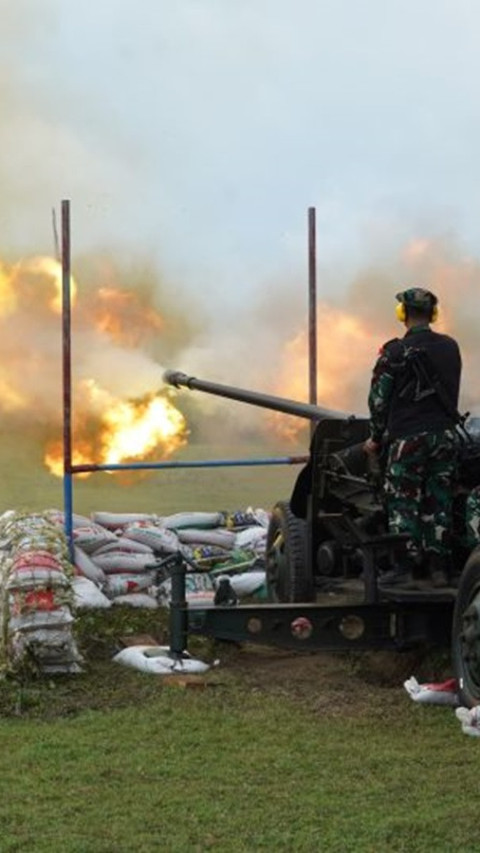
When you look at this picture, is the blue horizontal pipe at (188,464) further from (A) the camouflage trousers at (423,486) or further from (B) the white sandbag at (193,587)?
(A) the camouflage trousers at (423,486)

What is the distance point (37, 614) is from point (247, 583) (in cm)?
334

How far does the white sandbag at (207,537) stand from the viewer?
11.3m

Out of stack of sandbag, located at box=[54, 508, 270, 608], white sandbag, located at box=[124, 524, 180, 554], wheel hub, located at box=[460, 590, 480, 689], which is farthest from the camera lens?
white sandbag, located at box=[124, 524, 180, 554]

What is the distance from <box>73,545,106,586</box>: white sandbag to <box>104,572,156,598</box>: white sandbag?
0.07 meters

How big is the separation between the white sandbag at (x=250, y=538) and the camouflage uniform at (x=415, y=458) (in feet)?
15.5

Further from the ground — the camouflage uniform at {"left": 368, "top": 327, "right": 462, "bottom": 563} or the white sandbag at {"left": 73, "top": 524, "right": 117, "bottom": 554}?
the camouflage uniform at {"left": 368, "top": 327, "right": 462, "bottom": 563}

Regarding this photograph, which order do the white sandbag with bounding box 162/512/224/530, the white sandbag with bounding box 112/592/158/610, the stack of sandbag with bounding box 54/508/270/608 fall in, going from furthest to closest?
1. the white sandbag with bounding box 162/512/224/530
2. the stack of sandbag with bounding box 54/508/270/608
3. the white sandbag with bounding box 112/592/158/610

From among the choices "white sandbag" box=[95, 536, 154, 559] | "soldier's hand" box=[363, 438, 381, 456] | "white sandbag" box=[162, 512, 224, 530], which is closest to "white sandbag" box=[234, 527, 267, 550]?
"white sandbag" box=[162, 512, 224, 530]

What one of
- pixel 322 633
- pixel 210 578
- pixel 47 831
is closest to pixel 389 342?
pixel 322 633

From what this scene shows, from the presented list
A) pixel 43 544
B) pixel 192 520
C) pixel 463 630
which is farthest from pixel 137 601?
pixel 463 630

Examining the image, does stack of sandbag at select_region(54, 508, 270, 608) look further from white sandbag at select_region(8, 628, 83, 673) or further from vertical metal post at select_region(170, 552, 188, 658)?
white sandbag at select_region(8, 628, 83, 673)

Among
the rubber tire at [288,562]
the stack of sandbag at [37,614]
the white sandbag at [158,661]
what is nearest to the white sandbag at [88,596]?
the rubber tire at [288,562]

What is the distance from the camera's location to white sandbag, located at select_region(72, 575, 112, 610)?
9.55m

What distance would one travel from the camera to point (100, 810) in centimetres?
461
